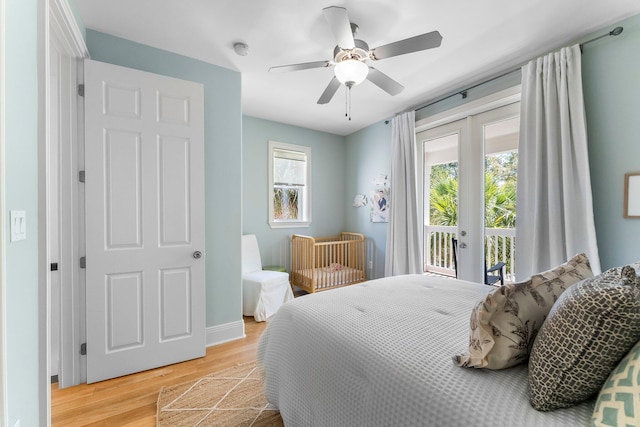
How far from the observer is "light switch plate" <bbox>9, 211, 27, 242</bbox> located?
0.89m

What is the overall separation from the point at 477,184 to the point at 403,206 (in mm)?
867

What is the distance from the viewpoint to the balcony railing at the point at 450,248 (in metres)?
2.71

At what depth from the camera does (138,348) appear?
203 cm

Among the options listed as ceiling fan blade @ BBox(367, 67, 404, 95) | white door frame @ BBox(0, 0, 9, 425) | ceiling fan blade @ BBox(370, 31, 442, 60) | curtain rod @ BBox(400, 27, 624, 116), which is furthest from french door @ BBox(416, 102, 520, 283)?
white door frame @ BBox(0, 0, 9, 425)

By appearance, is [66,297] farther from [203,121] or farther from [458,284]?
[458,284]

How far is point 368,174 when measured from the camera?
162 inches

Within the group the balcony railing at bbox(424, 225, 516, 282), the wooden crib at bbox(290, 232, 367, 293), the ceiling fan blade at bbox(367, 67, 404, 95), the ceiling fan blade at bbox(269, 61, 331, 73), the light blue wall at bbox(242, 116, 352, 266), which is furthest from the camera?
the light blue wall at bbox(242, 116, 352, 266)

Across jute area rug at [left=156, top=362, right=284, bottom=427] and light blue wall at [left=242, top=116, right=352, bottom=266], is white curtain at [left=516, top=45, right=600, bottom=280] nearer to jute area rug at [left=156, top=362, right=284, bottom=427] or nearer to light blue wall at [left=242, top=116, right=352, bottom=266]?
jute area rug at [left=156, top=362, right=284, bottom=427]

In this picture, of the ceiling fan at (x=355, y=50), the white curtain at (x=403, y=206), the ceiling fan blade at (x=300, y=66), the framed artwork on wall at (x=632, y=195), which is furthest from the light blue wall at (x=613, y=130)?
the ceiling fan blade at (x=300, y=66)

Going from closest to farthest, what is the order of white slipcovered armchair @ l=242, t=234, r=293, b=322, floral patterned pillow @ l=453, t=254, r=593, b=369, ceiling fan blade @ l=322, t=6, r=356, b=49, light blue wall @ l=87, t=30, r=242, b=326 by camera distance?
floral patterned pillow @ l=453, t=254, r=593, b=369 < ceiling fan blade @ l=322, t=6, r=356, b=49 < light blue wall @ l=87, t=30, r=242, b=326 < white slipcovered armchair @ l=242, t=234, r=293, b=322

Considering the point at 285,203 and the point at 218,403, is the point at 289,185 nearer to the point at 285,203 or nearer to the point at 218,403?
the point at 285,203

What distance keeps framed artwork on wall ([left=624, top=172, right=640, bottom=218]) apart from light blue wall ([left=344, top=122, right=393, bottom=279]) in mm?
2029

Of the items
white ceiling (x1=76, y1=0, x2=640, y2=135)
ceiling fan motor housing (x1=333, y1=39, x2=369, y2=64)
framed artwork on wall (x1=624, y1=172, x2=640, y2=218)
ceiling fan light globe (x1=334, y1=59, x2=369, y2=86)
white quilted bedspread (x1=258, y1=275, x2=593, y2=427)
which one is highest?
white ceiling (x1=76, y1=0, x2=640, y2=135)

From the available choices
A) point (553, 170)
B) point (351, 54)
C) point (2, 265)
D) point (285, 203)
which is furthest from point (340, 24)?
point (285, 203)
